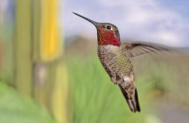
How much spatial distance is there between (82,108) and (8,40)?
1.07 ft

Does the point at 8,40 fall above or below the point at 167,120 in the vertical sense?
above

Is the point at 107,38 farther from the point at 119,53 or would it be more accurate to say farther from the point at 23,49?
the point at 23,49

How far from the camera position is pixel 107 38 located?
4.70 feet

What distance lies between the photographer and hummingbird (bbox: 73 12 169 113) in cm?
144

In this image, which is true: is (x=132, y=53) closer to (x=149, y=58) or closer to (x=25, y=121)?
(x=149, y=58)

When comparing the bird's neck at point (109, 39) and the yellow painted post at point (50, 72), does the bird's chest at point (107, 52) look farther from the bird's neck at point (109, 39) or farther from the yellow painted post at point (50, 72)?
the yellow painted post at point (50, 72)

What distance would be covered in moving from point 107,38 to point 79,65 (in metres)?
0.19

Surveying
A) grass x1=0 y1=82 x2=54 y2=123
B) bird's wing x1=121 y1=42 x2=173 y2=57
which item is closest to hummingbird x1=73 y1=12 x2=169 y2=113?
bird's wing x1=121 y1=42 x2=173 y2=57

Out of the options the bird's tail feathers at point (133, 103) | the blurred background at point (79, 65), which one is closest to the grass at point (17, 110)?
the blurred background at point (79, 65)

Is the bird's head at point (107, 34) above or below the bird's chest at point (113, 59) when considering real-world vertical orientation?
above

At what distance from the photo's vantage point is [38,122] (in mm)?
Answer: 1589

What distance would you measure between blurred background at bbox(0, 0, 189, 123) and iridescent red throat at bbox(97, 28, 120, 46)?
0.05 m

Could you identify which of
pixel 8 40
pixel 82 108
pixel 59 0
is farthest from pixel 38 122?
pixel 59 0

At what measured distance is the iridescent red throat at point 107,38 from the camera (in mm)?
1435
